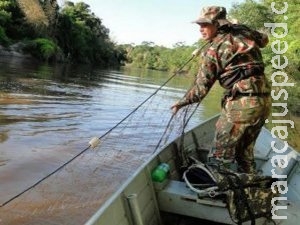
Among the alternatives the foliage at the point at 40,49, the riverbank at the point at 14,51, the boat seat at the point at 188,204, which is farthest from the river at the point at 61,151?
the foliage at the point at 40,49

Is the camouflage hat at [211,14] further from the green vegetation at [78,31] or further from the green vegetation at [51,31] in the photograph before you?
the green vegetation at [51,31]

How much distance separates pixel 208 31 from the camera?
13.8ft

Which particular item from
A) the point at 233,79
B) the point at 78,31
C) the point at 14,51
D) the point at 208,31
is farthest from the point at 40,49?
the point at 233,79

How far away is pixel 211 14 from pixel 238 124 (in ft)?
3.53

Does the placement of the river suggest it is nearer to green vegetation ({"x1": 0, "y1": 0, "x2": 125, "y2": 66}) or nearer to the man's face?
the man's face

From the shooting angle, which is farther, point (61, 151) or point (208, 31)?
point (61, 151)

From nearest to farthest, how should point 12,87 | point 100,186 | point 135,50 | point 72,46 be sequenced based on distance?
point 100,186 → point 12,87 → point 72,46 → point 135,50

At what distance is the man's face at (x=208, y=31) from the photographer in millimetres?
4153

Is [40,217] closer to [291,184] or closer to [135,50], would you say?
[291,184]

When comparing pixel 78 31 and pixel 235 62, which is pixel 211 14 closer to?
pixel 235 62

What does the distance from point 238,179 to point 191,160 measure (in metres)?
1.21

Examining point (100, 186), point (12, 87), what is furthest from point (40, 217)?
point (12, 87)

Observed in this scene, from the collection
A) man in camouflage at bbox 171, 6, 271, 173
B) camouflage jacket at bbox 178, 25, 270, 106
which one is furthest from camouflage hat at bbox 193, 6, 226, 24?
camouflage jacket at bbox 178, 25, 270, 106

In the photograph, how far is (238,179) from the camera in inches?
140
